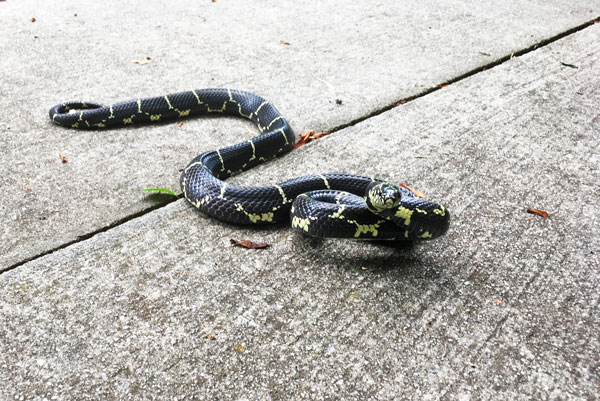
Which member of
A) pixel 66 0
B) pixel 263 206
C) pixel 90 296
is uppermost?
pixel 66 0

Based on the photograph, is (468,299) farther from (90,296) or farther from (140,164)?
(140,164)

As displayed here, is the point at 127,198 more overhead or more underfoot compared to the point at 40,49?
more underfoot

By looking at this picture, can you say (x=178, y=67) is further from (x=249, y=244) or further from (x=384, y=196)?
(x=384, y=196)

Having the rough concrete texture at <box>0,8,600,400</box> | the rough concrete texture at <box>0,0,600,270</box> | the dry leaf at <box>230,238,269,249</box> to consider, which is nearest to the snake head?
the rough concrete texture at <box>0,8,600,400</box>

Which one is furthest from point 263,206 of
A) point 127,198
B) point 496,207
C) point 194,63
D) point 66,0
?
point 66,0

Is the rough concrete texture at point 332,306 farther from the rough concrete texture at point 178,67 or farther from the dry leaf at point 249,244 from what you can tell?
the rough concrete texture at point 178,67

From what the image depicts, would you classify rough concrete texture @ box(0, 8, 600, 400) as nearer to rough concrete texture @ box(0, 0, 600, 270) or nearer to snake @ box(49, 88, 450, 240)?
snake @ box(49, 88, 450, 240)

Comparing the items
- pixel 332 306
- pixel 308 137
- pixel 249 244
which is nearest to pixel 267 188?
pixel 249 244
